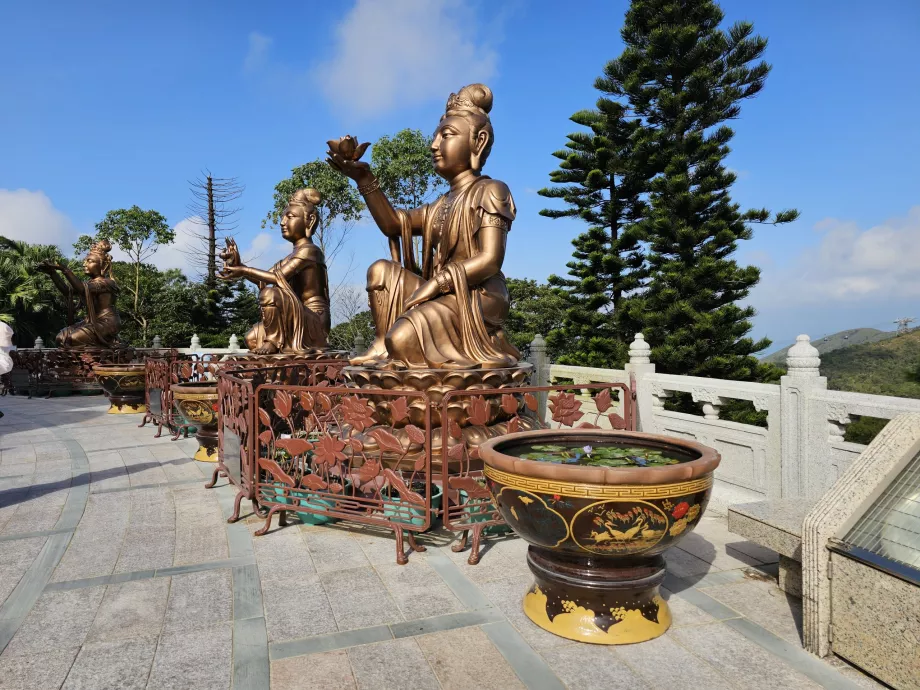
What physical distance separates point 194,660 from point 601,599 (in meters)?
1.51

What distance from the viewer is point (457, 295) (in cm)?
428

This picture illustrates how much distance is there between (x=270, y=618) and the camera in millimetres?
2479

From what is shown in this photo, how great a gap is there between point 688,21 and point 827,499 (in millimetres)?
11964

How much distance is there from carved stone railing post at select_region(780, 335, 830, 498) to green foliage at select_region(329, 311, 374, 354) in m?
14.8

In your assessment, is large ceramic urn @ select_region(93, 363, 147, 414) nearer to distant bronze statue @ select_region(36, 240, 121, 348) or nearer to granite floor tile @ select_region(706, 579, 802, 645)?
distant bronze statue @ select_region(36, 240, 121, 348)

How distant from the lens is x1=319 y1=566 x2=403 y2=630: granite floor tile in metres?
2.46

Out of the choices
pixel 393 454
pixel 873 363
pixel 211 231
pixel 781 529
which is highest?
pixel 211 231

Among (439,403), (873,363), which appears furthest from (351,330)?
(439,403)

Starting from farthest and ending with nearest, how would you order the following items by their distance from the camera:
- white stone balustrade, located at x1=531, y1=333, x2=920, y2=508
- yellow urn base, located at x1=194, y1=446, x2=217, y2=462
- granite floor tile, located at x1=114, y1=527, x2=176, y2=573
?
1. yellow urn base, located at x1=194, y1=446, x2=217, y2=462
2. white stone balustrade, located at x1=531, y1=333, x2=920, y2=508
3. granite floor tile, located at x1=114, y1=527, x2=176, y2=573

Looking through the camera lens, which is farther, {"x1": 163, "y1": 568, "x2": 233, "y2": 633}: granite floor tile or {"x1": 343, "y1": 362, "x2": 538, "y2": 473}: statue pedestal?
{"x1": 343, "y1": 362, "x2": 538, "y2": 473}: statue pedestal

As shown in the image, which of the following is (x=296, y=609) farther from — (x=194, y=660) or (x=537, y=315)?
(x=537, y=315)

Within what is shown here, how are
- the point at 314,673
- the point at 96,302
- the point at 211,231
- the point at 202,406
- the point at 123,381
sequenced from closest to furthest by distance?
the point at 314,673 < the point at 202,406 < the point at 123,381 < the point at 96,302 < the point at 211,231

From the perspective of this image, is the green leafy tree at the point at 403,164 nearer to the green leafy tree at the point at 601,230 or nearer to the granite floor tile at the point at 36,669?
the green leafy tree at the point at 601,230

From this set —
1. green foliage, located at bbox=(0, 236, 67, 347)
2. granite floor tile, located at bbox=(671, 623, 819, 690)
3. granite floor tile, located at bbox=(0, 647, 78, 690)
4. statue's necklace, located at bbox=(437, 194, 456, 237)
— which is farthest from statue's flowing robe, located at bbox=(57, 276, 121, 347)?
granite floor tile, located at bbox=(671, 623, 819, 690)
